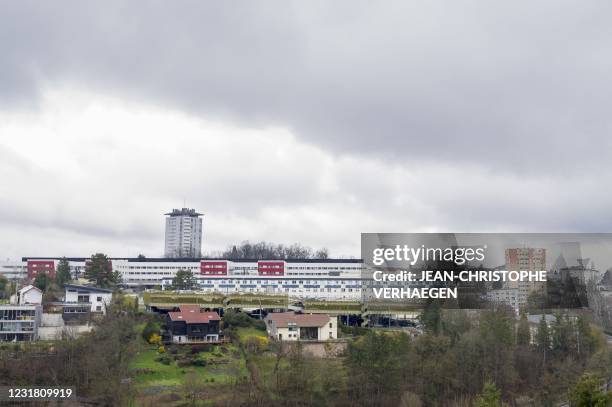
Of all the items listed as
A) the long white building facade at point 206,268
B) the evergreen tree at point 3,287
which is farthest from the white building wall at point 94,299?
the long white building facade at point 206,268

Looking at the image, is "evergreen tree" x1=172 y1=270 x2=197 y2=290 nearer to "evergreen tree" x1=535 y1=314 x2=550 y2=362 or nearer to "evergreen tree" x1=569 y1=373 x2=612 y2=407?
"evergreen tree" x1=535 y1=314 x2=550 y2=362

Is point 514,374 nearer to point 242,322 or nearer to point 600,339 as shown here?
point 600,339

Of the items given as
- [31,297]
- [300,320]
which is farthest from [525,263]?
[31,297]

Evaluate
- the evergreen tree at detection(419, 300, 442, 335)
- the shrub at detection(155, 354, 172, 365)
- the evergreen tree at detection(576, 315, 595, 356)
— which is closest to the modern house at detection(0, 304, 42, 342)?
the shrub at detection(155, 354, 172, 365)

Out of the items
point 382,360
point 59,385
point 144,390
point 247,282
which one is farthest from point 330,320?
point 247,282


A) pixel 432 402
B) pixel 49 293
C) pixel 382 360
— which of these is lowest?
pixel 432 402

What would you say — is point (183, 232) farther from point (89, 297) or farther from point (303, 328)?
point (303, 328)
